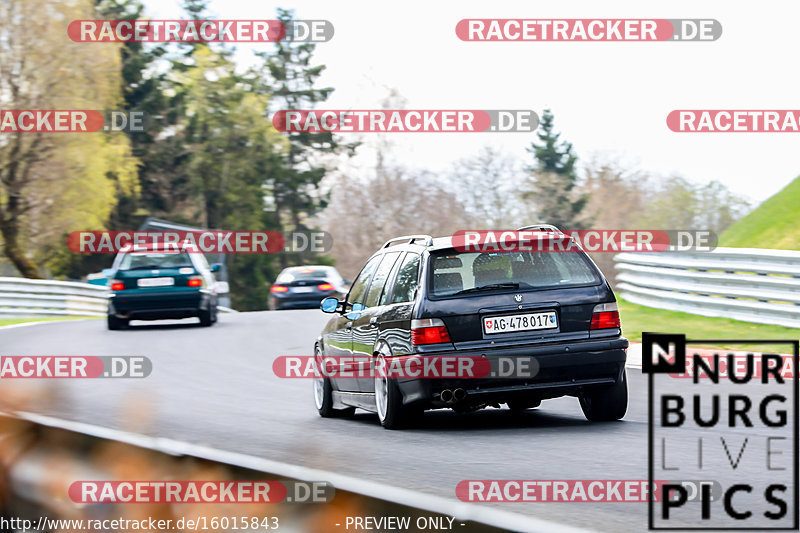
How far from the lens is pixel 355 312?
34.0 feet

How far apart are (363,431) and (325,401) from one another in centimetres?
155

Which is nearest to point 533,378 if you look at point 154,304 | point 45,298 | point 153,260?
point 154,304

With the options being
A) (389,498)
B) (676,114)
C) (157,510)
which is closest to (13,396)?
(157,510)

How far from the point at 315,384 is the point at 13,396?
18.7 ft

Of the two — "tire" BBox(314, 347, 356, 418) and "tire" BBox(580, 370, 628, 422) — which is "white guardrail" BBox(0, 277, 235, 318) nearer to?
"tire" BBox(314, 347, 356, 418)

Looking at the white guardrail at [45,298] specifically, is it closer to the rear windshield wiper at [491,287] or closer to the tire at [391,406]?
the tire at [391,406]

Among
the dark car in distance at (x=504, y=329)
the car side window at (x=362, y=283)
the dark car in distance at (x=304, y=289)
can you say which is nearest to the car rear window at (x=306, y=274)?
the dark car in distance at (x=304, y=289)

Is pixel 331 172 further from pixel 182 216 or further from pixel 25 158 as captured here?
pixel 25 158

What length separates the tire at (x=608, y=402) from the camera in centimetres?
904

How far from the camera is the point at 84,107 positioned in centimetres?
4778

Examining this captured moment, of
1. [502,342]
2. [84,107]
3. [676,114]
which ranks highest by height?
[84,107]

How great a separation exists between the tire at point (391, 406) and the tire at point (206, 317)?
14909 millimetres

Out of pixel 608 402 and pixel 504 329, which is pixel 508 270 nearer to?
pixel 504 329

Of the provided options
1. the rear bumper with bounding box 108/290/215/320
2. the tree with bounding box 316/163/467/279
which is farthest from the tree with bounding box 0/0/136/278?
the rear bumper with bounding box 108/290/215/320
